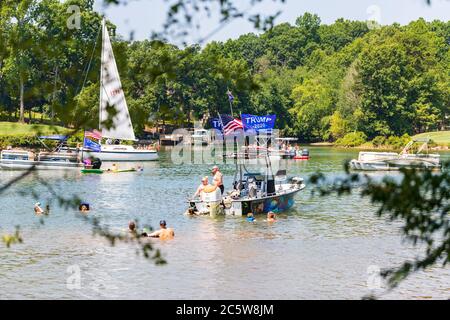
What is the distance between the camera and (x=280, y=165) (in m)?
76.5

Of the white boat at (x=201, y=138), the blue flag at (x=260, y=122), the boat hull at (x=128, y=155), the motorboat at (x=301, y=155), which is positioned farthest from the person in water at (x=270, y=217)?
the white boat at (x=201, y=138)

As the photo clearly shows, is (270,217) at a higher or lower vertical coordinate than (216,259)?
higher

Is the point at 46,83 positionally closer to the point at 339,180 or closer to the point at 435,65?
the point at 339,180

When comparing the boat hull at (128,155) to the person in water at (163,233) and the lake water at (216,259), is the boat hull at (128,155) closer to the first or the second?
the lake water at (216,259)

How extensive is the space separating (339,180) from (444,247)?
3.00 ft

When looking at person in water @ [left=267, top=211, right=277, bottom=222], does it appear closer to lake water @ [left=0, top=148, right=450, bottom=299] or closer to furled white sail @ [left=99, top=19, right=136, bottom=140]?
lake water @ [left=0, top=148, right=450, bottom=299]

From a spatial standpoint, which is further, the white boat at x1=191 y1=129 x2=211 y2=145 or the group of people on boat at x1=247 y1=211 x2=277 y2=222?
the white boat at x1=191 y1=129 x2=211 y2=145

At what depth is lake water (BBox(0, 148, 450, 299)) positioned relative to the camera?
21.6 metres

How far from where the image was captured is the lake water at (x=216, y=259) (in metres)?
21.6

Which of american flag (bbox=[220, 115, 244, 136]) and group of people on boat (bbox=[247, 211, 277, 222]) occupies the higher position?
american flag (bbox=[220, 115, 244, 136])

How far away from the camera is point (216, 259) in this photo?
25.9m

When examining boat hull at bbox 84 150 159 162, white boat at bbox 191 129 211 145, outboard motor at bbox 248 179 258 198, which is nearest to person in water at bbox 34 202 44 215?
outboard motor at bbox 248 179 258 198

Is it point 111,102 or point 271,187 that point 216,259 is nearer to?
point 271,187

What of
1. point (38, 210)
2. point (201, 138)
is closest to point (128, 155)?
point (38, 210)
